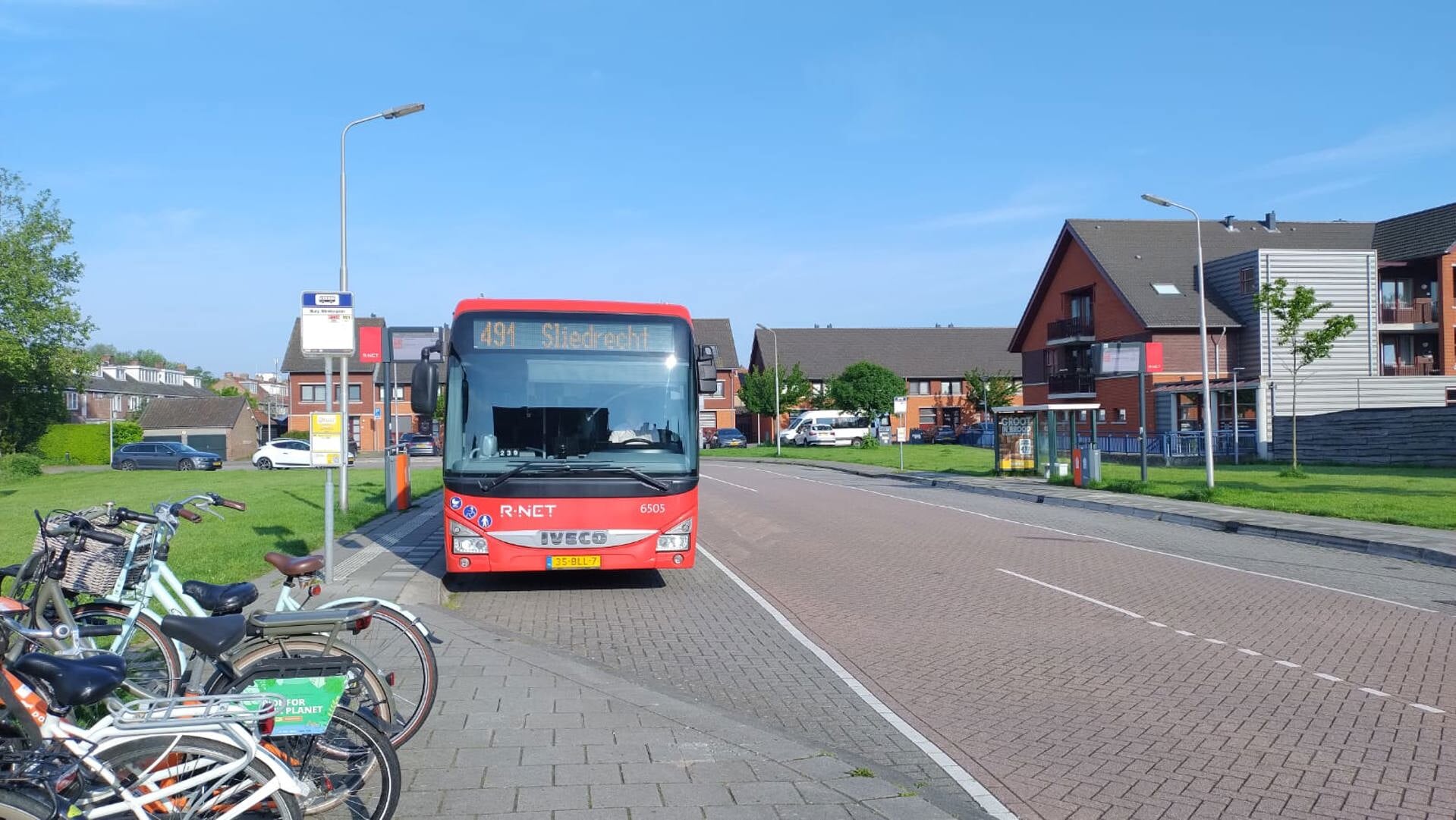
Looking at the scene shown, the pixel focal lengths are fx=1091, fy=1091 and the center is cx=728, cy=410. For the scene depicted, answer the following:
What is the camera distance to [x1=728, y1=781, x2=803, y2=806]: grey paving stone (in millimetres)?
4877

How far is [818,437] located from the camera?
2692 inches

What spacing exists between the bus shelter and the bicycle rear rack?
2932 centimetres

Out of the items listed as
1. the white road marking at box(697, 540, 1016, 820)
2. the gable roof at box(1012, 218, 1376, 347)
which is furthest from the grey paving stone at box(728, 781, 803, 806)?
the gable roof at box(1012, 218, 1376, 347)

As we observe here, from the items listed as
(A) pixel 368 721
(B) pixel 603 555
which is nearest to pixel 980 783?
(A) pixel 368 721

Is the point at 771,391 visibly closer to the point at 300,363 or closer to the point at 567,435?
the point at 300,363

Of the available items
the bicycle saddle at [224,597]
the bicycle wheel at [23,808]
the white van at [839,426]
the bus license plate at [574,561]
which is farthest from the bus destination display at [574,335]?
the white van at [839,426]

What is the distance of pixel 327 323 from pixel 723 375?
263 ft

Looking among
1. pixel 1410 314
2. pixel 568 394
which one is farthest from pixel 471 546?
pixel 1410 314

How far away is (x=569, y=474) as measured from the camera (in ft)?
35.6

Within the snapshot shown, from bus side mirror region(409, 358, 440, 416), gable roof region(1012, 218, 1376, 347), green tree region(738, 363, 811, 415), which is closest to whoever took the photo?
bus side mirror region(409, 358, 440, 416)

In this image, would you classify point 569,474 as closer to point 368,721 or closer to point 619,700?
point 619,700

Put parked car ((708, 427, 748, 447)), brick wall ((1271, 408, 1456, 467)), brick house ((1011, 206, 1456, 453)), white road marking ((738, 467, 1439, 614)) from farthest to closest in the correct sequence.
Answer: parked car ((708, 427, 748, 447)) < brick house ((1011, 206, 1456, 453)) < brick wall ((1271, 408, 1456, 467)) < white road marking ((738, 467, 1439, 614))

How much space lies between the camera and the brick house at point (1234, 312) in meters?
44.4

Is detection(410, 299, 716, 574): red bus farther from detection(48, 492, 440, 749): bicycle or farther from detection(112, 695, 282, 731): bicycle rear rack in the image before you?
detection(112, 695, 282, 731): bicycle rear rack
